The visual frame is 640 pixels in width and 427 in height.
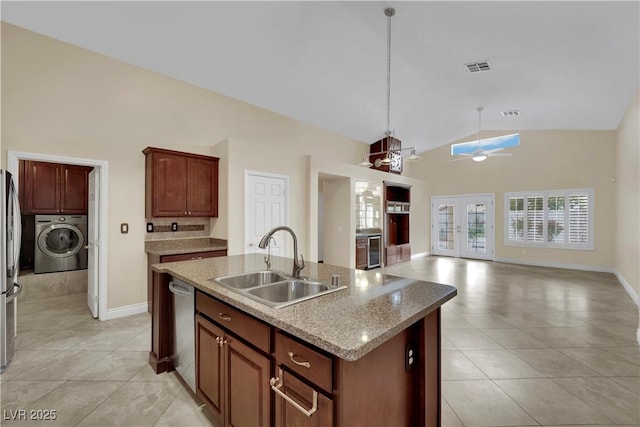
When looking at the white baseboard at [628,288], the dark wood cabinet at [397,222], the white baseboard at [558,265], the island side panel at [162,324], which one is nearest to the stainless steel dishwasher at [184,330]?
the island side panel at [162,324]

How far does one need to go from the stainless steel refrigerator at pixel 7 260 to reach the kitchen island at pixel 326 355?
5.62ft

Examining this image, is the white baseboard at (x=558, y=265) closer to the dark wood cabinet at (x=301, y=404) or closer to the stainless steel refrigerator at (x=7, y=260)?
the dark wood cabinet at (x=301, y=404)

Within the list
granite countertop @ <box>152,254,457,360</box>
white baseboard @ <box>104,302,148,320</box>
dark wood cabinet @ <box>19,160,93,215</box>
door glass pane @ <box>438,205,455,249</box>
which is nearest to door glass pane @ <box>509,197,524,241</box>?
door glass pane @ <box>438,205,455,249</box>

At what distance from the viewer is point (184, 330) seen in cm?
204

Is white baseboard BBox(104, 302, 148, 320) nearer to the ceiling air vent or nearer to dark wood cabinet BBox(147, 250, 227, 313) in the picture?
dark wood cabinet BBox(147, 250, 227, 313)

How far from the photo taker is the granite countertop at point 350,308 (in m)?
0.99

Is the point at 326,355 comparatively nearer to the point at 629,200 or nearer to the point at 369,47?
the point at 369,47

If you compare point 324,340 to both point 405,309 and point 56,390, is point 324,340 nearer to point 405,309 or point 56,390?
point 405,309

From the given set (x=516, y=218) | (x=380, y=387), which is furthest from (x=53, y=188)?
(x=516, y=218)

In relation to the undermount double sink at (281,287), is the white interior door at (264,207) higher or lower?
higher

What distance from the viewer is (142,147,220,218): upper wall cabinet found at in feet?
11.9

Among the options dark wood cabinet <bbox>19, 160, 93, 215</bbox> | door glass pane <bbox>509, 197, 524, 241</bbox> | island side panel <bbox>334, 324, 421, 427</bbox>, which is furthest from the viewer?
door glass pane <bbox>509, 197, 524, 241</bbox>

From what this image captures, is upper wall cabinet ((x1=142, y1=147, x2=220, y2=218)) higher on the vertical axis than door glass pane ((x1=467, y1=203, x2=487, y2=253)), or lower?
higher

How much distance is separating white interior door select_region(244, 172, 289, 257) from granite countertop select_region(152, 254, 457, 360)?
7.35 ft
